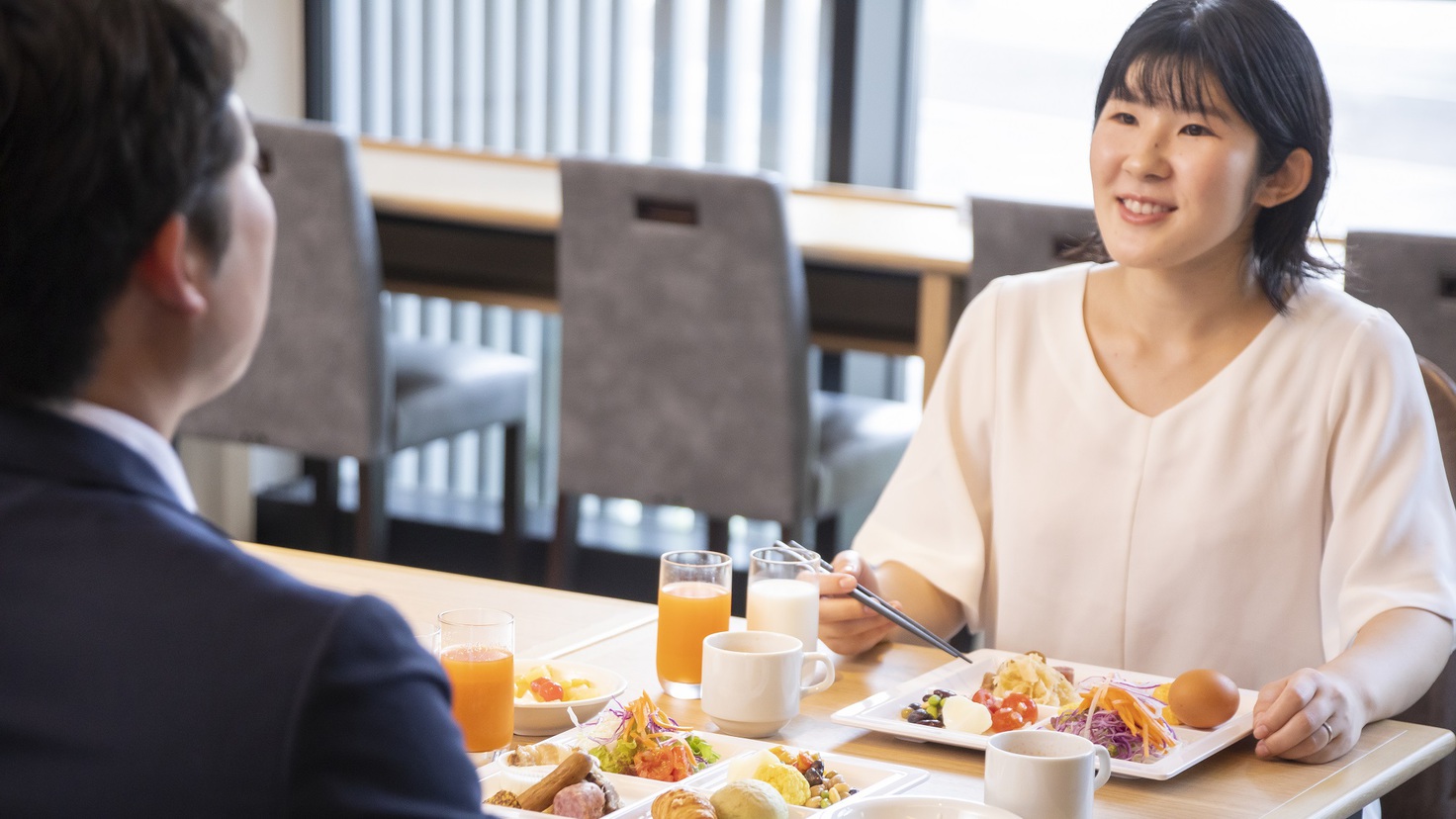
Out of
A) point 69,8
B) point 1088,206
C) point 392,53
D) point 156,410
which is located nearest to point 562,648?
point 156,410

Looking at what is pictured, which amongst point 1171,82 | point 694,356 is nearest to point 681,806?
point 1171,82

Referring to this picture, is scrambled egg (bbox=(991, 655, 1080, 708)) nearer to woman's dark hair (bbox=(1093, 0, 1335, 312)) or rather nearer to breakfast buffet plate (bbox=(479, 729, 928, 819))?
breakfast buffet plate (bbox=(479, 729, 928, 819))

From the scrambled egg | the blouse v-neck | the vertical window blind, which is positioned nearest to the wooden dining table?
the scrambled egg

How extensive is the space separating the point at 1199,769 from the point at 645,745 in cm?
41

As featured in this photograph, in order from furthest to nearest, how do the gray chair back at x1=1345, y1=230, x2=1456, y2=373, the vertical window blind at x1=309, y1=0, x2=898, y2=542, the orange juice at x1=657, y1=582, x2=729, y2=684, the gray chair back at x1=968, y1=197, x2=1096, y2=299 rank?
the vertical window blind at x1=309, y1=0, x2=898, y2=542
the gray chair back at x1=968, y1=197, x2=1096, y2=299
the gray chair back at x1=1345, y1=230, x2=1456, y2=373
the orange juice at x1=657, y1=582, x2=729, y2=684

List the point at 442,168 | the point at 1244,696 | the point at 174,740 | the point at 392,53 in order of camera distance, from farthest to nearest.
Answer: the point at 392,53 < the point at 442,168 < the point at 1244,696 < the point at 174,740

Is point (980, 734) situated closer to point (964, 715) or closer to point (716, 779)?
point (964, 715)

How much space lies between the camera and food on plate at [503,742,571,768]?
120 cm

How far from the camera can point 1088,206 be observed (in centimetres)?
268

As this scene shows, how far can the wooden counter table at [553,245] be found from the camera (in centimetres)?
300

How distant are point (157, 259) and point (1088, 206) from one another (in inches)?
83.4

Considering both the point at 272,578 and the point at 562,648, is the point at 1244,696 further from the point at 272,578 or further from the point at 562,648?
the point at 272,578

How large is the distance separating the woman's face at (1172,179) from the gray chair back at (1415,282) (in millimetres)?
961

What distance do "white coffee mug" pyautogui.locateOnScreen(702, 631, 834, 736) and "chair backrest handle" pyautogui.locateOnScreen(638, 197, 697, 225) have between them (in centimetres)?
167
